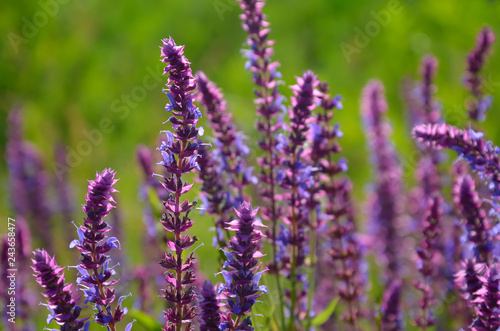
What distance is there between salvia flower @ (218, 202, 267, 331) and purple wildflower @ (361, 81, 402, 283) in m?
1.70

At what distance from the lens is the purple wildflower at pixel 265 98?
179 centimetres

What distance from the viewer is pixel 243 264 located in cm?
121

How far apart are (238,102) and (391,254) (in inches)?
102

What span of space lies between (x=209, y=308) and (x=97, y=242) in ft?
0.86

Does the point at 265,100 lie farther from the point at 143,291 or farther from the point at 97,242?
the point at 143,291

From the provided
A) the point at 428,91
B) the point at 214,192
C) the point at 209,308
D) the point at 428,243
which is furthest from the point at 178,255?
the point at 428,91

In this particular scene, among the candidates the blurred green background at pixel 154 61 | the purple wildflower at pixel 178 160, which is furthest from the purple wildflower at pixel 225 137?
the blurred green background at pixel 154 61

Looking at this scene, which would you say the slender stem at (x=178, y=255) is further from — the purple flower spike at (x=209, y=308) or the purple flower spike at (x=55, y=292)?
the purple flower spike at (x=55, y=292)

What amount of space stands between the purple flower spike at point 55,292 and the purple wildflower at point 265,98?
714 mm

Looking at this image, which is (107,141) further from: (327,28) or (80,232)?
(80,232)

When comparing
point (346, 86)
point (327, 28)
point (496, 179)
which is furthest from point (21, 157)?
point (327, 28)

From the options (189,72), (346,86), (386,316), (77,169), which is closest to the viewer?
(189,72)

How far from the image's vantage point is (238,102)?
5.14 m

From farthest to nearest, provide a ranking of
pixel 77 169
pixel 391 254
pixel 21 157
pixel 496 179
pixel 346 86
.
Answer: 1. pixel 346 86
2. pixel 77 169
3. pixel 21 157
4. pixel 391 254
5. pixel 496 179
